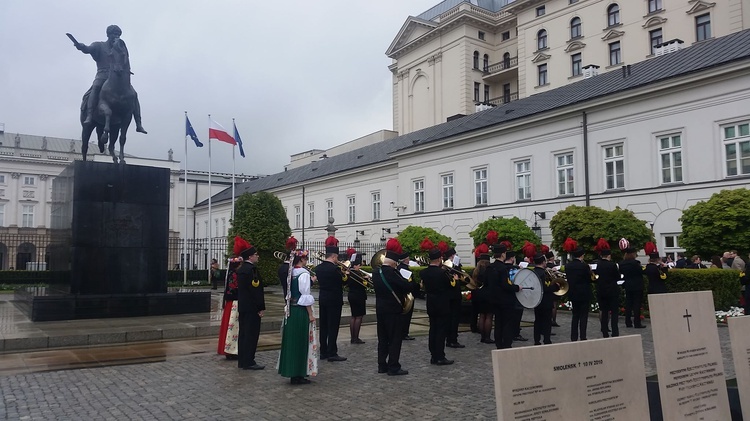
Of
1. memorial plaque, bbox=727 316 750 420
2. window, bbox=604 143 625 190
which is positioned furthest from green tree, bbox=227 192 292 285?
memorial plaque, bbox=727 316 750 420

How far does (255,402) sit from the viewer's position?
7.09 m

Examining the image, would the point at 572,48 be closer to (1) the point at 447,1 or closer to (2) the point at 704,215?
(1) the point at 447,1

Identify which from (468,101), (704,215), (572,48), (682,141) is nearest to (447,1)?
(468,101)

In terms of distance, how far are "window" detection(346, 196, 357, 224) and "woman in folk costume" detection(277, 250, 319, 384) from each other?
38130 millimetres

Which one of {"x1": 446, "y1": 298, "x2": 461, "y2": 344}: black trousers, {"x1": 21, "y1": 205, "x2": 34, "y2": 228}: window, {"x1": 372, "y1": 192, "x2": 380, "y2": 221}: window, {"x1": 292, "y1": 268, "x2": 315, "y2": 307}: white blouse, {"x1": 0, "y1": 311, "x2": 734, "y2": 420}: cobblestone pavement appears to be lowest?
{"x1": 0, "y1": 311, "x2": 734, "y2": 420}: cobblestone pavement

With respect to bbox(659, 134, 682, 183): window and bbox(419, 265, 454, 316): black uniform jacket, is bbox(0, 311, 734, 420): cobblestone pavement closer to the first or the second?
bbox(419, 265, 454, 316): black uniform jacket

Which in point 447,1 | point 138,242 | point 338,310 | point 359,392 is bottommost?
point 359,392

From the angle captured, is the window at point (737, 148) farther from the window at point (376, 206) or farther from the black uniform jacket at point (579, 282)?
the window at point (376, 206)

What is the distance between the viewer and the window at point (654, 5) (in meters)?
41.0

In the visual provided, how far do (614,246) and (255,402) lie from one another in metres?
17.8

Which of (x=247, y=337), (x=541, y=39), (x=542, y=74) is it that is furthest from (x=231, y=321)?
(x=541, y=39)

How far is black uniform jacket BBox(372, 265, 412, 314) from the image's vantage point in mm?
9023

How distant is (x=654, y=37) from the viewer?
41000 millimetres

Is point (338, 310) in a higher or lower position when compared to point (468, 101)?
lower
